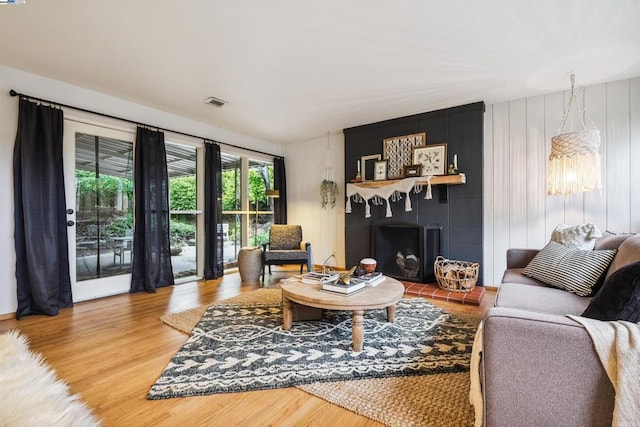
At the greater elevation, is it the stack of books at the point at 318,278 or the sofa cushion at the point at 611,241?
the sofa cushion at the point at 611,241

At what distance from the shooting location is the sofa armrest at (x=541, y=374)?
3.20 ft

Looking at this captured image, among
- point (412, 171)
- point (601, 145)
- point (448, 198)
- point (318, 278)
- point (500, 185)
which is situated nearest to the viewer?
point (318, 278)

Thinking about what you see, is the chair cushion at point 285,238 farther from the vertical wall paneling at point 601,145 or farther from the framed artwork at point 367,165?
the vertical wall paneling at point 601,145

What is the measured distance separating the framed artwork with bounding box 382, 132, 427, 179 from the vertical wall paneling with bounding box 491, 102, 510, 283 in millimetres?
881

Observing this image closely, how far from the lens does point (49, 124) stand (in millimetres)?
2992

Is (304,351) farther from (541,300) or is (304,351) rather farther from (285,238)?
(285,238)

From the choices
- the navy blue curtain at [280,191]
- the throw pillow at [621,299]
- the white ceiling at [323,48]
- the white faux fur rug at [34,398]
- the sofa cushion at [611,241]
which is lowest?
the white faux fur rug at [34,398]

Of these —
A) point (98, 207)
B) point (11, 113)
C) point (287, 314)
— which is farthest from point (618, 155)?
point (11, 113)

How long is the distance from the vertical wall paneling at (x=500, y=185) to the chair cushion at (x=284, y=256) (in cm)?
253

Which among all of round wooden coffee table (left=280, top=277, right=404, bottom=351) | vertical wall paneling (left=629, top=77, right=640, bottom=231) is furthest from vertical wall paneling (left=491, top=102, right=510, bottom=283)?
round wooden coffee table (left=280, top=277, right=404, bottom=351)

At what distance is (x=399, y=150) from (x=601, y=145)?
2193 mm

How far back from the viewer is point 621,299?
43.3 inches

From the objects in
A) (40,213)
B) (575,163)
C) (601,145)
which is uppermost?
(601,145)

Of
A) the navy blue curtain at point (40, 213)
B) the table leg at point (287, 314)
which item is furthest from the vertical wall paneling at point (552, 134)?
the navy blue curtain at point (40, 213)
